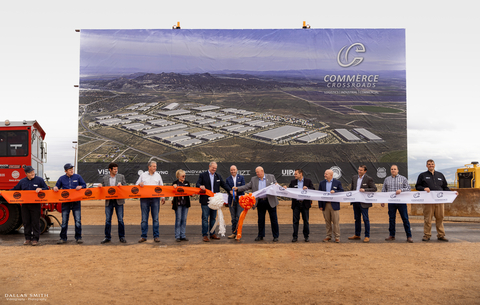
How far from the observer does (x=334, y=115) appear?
24016 mm

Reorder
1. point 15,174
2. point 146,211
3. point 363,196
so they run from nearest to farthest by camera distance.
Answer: point 146,211
point 363,196
point 15,174

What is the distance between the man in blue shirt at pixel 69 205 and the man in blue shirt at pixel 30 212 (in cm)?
56

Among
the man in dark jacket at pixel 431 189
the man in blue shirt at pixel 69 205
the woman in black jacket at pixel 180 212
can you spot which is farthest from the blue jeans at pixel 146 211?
the man in dark jacket at pixel 431 189

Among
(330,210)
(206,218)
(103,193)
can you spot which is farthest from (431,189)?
(103,193)

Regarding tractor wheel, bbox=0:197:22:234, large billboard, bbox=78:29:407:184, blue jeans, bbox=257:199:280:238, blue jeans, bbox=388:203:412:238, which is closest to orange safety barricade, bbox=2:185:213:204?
blue jeans, bbox=257:199:280:238

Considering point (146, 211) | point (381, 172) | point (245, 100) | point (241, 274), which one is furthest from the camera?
point (245, 100)

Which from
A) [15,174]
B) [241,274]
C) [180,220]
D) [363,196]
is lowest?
[241,274]

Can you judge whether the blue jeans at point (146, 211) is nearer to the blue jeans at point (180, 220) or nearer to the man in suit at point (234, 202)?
the blue jeans at point (180, 220)

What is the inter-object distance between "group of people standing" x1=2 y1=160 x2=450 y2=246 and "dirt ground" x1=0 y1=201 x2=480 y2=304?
0.72 metres

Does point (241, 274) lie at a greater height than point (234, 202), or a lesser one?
lesser

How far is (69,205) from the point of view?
9.58 meters

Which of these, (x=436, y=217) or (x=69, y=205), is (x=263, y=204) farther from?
(x=69, y=205)

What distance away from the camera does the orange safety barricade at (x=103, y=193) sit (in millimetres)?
9367

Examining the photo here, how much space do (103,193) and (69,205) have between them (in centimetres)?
107
